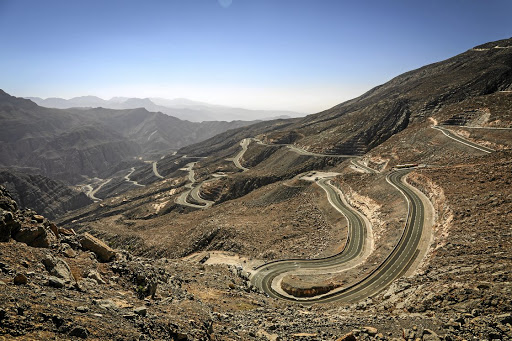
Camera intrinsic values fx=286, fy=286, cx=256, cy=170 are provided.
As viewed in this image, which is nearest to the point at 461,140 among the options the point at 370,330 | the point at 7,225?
the point at 370,330

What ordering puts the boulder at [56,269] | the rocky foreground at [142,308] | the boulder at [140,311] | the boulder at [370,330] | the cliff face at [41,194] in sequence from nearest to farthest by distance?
the rocky foreground at [142,308], the boulder at [140,311], the boulder at [56,269], the boulder at [370,330], the cliff face at [41,194]

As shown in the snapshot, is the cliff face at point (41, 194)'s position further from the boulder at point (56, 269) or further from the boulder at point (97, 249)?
the boulder at point (56, 269)

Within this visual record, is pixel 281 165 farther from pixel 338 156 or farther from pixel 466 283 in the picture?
pixel 466 283

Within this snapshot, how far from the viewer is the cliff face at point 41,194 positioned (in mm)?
157962

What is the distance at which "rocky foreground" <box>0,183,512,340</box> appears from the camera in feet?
37.7

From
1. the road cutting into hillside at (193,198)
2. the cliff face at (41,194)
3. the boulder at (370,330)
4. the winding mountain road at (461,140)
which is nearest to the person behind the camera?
the boulder at (370,330)

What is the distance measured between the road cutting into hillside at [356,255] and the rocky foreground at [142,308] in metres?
7.63

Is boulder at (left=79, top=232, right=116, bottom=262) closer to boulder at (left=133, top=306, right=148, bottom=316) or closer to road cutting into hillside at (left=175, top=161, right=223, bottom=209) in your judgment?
boulder at (left=133, top=306, right=148, bottom=316)

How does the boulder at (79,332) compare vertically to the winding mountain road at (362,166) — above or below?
below

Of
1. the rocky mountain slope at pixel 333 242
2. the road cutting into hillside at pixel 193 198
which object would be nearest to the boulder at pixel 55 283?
the rocky mountain slope at pixel 333 242

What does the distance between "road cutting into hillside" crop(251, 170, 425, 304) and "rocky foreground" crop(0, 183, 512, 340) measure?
7629 millimetres

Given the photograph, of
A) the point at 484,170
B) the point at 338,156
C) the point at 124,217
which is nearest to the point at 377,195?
the point at 484,170

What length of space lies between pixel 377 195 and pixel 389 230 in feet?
44.4

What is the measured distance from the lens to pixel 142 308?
14.7 m
